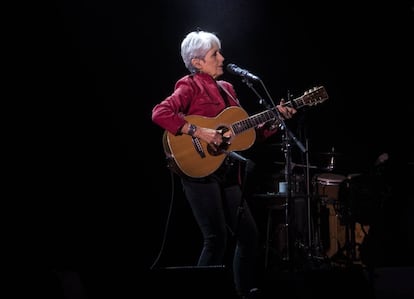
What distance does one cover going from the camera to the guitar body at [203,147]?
331cm

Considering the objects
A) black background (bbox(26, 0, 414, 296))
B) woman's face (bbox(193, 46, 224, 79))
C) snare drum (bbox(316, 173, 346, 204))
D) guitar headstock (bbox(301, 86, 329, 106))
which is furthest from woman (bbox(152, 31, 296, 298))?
snare drum (bbox(316, 173, 346, 204))

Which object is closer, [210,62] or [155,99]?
[210,62]

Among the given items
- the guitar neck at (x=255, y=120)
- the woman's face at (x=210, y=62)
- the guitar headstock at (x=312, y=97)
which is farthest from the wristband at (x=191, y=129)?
the guitar headstock at (x=312, y=97)

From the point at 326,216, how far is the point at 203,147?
2.63 meters

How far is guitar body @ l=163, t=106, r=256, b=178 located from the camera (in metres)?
3.31

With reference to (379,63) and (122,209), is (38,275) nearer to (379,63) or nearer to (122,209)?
(122,209)

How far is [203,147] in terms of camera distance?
11.2ft

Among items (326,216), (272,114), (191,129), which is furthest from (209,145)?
(326,216)

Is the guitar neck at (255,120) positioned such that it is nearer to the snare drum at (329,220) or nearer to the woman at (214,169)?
the woman at (214,169)

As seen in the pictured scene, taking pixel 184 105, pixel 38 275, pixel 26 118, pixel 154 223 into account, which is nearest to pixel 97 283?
pixel 38 275

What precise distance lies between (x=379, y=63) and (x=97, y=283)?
416 cm

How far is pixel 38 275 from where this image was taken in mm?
2406

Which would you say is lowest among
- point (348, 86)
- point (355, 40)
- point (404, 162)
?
point (404, 162)

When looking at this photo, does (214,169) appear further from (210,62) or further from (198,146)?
(210,62)
